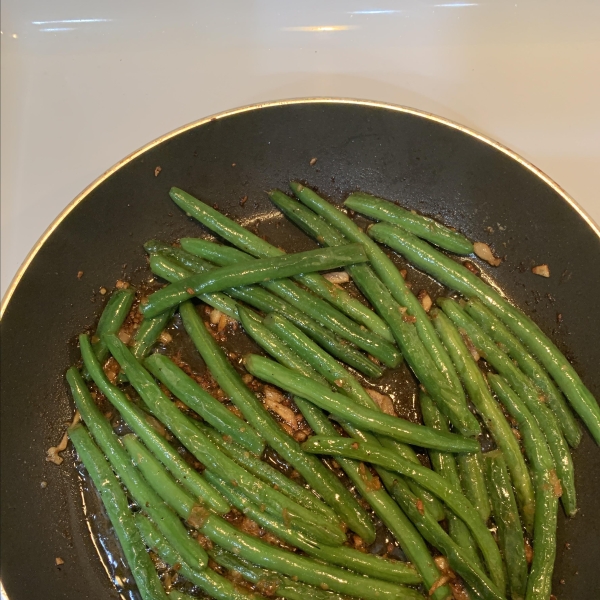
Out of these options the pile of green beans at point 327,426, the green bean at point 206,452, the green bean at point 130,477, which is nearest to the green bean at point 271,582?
the pile of green beans at point 327,426

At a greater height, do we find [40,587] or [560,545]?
[40,587]

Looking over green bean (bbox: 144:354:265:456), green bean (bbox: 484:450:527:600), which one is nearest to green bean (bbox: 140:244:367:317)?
green bean (bbox: 144:354:265:456)

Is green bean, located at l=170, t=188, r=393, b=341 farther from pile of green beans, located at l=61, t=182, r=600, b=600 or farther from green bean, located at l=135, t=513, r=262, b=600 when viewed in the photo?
green bean, located at l=135, t=513, r=262, b=600

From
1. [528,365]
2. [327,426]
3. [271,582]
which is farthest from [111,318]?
[528,365]

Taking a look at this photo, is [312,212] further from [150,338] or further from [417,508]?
[417,508]

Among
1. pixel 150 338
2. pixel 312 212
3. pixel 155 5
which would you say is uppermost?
pixel 155 5

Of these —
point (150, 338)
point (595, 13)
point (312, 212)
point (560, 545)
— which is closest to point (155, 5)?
point (312, 212)
